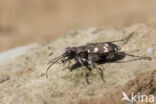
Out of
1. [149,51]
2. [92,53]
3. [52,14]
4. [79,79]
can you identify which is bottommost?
[79,79]

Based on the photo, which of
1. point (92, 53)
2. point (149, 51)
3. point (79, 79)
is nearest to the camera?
point (79, 79)

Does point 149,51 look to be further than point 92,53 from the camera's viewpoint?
Yes

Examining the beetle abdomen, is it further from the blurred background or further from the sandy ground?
the blurred background

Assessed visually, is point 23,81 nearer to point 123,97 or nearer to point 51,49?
point 51,49

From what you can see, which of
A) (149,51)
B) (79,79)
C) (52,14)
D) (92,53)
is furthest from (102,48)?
(52,14)

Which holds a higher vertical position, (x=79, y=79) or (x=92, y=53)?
(x=92, y=53)

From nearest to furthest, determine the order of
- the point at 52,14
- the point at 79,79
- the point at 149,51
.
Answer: the point at 79,79, the point at 149,51, the point at 52,14

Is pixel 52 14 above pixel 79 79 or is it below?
above

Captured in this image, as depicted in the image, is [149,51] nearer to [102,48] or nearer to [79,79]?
[102,48]

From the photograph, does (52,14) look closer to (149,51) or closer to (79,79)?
(149,51)
